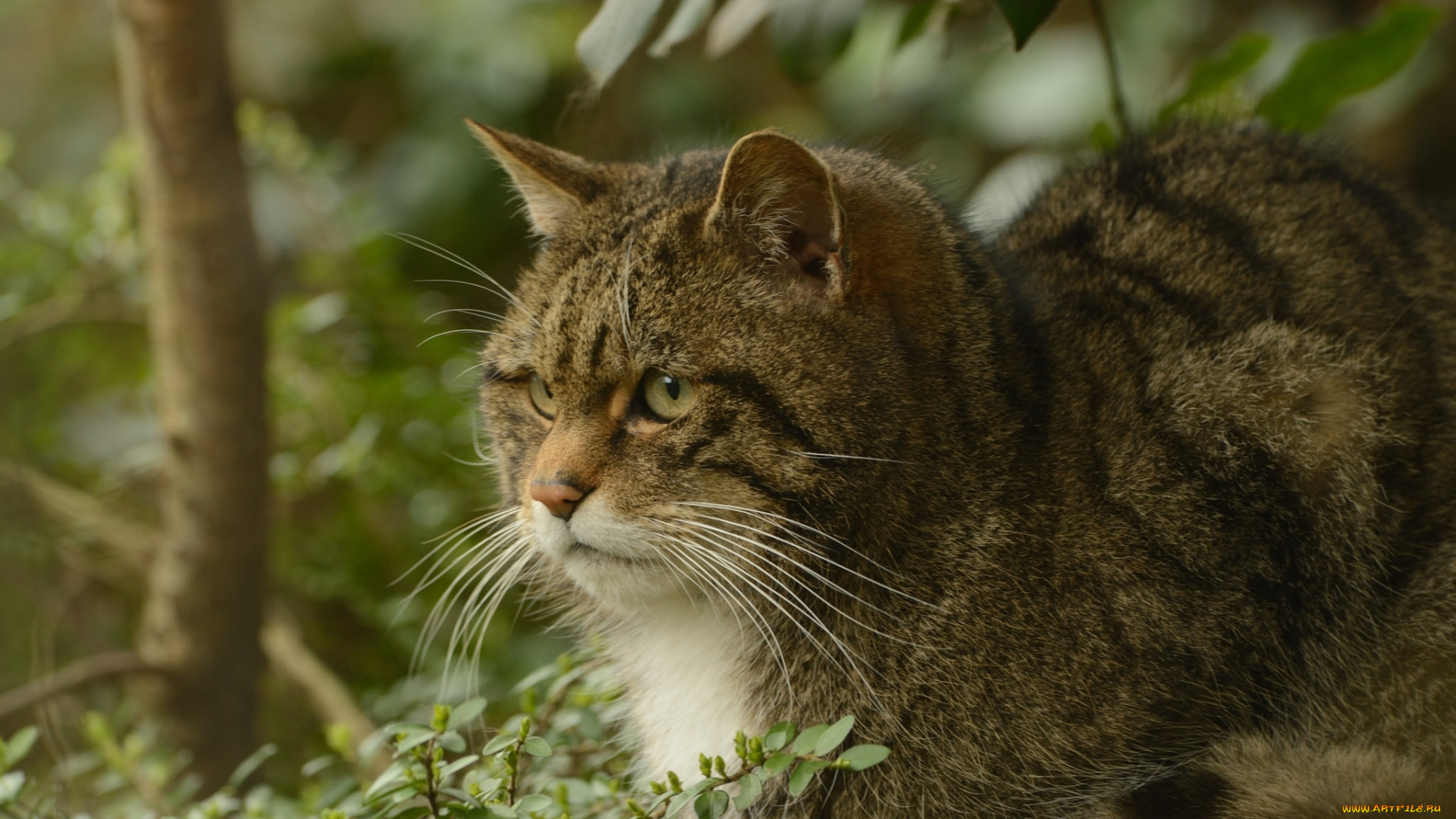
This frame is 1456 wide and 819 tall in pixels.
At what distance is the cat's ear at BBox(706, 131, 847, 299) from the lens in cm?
186

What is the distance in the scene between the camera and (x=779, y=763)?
163cm

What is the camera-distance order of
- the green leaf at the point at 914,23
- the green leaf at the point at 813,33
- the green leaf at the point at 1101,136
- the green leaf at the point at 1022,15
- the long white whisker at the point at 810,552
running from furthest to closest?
the green leaf at the point at 1101,136, the green leaf at the point at 914,23, the green leaf at the point at 813,33, the green leaf at the point at 1022,15, the long white whisker at the point at 810,552

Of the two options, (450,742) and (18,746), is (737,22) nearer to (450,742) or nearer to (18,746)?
(450,742)

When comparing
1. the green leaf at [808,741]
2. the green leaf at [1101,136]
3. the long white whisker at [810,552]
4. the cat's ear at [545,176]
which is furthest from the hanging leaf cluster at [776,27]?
the green leaf at [808,741]

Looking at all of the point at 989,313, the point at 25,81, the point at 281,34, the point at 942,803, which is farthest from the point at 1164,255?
the point at 25,81

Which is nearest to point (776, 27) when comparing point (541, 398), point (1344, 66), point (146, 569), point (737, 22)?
point (737, 22)

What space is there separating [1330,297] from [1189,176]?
0.40m

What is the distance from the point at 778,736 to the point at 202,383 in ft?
6.96

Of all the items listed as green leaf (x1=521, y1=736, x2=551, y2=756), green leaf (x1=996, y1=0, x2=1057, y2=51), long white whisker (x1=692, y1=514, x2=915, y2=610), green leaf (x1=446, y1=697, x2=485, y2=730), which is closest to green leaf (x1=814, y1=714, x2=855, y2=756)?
long white whisker (x1=692, y1=514, x2=915, y2=610)

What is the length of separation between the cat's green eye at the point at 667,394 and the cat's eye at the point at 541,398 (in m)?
0.24

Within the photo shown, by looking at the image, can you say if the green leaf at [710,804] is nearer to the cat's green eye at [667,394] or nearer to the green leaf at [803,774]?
the green leaf at [803,774]

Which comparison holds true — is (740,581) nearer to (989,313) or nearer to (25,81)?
(989,313)

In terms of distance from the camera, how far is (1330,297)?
2.18 meters

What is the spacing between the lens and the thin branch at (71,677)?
267cm
